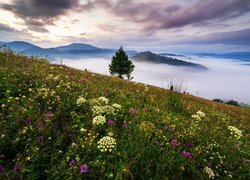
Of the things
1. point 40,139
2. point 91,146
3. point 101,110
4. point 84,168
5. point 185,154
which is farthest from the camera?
point 101,110

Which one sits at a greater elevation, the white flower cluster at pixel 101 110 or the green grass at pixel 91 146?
the white flower cluster at pixel 101 110

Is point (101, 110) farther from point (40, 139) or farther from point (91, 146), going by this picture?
point (40, 139)

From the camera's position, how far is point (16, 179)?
2.40 meters

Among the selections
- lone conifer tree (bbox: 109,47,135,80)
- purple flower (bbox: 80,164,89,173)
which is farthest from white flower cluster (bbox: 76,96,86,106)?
lone conifer tree (bbox: 109,47,135,80)

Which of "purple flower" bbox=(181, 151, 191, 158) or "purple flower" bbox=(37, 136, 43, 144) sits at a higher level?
"purple flower" bbox=(37, 136, 43, 144)

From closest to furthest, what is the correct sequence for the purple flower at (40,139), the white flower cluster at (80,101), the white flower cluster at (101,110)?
the purple flower at (40,139) < the white flower cluster at (101,110) < the white flower cluster at (80,101)

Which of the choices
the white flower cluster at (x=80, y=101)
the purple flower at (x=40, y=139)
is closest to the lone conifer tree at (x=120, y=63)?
the white flower cluster at (x=80, y=101)

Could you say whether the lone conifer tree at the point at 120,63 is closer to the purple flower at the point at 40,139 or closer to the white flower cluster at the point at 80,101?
the white flower cluster at the point at 80,101

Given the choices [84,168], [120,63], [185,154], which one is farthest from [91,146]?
[120,63]

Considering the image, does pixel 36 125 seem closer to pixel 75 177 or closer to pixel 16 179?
pixel 16 179

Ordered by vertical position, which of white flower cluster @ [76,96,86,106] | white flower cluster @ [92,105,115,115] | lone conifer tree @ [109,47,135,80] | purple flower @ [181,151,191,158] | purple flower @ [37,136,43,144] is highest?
white flower cluster @ [76,96,86,106]

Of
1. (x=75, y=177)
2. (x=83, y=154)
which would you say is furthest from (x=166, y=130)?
(x=75, y=177)

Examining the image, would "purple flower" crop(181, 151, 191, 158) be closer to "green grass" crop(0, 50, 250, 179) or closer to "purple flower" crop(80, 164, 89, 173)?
"green grass" crop(0, 50, 250, 179)

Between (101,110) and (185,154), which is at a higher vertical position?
(101,110)
